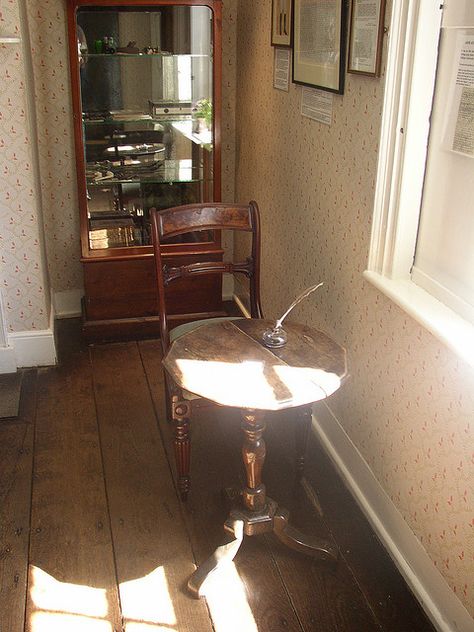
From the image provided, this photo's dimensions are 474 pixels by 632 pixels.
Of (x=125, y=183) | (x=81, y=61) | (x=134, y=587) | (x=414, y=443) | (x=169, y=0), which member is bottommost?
(x=134, y=587)

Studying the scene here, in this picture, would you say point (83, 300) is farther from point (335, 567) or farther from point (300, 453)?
point (335, 567)

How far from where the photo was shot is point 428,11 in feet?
5.50

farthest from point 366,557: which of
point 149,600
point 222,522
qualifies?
point 149,600

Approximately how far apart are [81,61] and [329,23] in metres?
1.33

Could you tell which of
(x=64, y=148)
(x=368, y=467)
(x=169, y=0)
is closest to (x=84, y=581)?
(x=368, y=467)

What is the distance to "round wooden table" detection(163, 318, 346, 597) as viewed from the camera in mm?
1728

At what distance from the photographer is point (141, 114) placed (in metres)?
3.21

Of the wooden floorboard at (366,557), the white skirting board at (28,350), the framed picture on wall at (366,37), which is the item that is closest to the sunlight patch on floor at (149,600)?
the wooden floorboard at (366,557)

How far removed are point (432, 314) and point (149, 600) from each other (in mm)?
1130

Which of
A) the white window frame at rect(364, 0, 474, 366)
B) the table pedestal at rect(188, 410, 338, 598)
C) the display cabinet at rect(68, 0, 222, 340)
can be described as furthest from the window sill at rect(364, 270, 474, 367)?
the display cabinet at rect(68, 0, 222, 340)

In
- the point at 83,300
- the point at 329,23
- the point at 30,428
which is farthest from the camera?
the point at 83,300

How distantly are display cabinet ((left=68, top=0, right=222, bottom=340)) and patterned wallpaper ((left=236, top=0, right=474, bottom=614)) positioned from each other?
12.1 inches

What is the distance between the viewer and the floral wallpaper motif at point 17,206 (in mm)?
2707

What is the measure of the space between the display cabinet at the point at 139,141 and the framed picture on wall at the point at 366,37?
4.02ft
